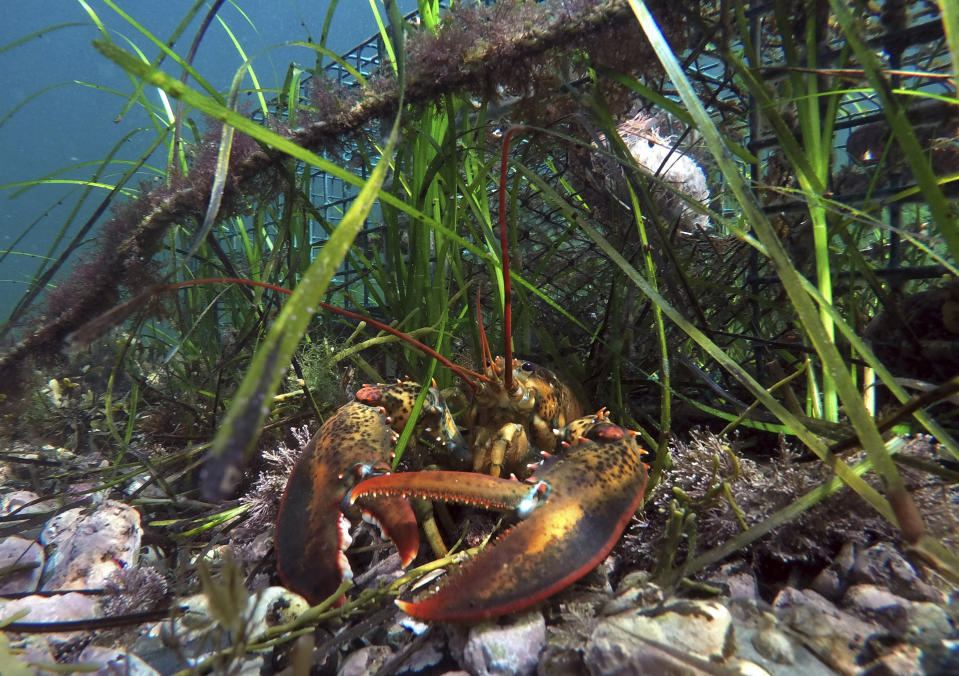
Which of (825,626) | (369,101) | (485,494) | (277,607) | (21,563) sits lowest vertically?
(825,626)

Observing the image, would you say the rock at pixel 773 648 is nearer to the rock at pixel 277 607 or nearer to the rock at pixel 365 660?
the rock at pixel 365 660

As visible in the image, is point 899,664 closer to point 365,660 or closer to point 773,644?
point 773,644

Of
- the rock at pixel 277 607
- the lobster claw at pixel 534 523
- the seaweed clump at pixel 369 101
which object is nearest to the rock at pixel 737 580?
the lobster claw at pixel 534 523

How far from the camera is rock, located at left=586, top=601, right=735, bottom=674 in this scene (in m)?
0.87

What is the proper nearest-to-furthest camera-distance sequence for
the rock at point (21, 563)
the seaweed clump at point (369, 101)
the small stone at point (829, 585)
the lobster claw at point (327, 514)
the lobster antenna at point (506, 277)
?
the small stone at point (829, 585)
the lobster claw at point (327, 514)
the lobster antenna at point (506, 277)
the rock at point (21, 563)
the seaweed clump at point (369, 101)

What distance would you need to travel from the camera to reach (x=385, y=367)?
2846 mm

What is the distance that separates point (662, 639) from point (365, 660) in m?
0.70

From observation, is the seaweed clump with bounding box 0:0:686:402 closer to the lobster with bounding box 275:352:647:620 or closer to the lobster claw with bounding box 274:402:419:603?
the lobster with bounding box 275:352:647:620

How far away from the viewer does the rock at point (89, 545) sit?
1.50m

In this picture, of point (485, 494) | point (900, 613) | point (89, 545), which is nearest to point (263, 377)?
point (485, 494)

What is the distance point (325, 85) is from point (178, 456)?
1.88 metres

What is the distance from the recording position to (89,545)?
1.59 meters

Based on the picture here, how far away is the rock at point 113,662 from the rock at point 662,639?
1.03 metres

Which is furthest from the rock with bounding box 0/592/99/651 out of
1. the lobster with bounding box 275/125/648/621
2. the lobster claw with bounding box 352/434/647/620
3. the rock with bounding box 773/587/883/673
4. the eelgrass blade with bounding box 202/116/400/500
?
the rock with bounding box 773/587/883/673
